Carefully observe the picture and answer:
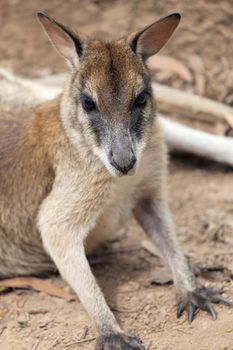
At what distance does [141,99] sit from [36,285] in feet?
5.46

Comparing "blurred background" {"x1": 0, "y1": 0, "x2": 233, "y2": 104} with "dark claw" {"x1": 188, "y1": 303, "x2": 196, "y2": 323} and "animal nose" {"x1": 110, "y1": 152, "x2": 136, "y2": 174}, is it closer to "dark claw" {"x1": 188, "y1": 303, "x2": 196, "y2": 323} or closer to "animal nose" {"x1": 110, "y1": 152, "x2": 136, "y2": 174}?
"dark claw" {"x1": 188, "y1": 303, "x2": 196, "y2": 323}

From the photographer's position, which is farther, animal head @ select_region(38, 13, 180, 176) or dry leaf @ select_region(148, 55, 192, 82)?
dry leaf @ select_region(148, 55, 192, 82)

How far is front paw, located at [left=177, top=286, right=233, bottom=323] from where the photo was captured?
15.6ft

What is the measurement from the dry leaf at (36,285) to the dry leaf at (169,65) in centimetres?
291

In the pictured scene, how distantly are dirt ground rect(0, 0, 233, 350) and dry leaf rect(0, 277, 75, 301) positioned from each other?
6cm

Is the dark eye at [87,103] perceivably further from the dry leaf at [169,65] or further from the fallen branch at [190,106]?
the dry leaf at [169,65]

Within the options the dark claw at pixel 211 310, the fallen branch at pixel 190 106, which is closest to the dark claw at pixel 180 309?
the dark claw at pixel 211 310

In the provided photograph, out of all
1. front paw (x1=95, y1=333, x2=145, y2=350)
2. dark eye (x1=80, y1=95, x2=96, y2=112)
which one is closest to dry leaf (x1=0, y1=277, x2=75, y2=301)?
front paw (x1=95, y1=333, x2=145, y2=350)

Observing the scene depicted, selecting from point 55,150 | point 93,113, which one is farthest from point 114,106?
point 55,150

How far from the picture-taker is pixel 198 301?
480cm

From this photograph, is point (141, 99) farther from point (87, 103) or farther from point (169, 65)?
point (169, 65)

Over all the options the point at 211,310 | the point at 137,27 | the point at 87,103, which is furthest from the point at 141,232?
the point at 137,27

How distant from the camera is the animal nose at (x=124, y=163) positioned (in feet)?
13.9

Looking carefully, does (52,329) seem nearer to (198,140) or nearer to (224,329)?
(224,329)
